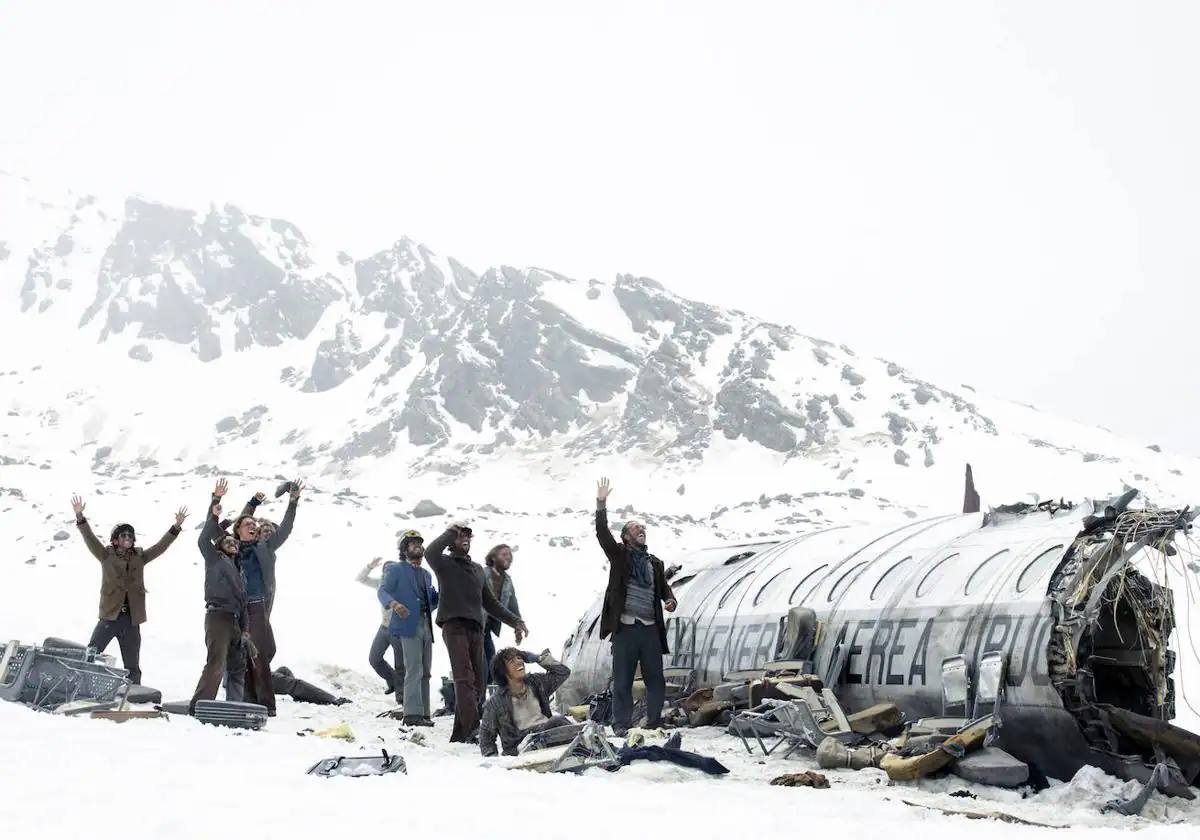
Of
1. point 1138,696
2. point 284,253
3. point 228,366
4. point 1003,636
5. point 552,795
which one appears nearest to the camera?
point 552,795

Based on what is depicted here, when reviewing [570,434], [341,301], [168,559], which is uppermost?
[341,301]

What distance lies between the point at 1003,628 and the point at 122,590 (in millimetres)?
8787

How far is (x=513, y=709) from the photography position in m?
10.4

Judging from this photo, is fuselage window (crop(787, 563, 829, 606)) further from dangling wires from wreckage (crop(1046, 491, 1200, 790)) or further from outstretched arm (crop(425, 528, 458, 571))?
outstretched arm (crop(425, 528, 458, 571))

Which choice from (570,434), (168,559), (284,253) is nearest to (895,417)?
(570,434)

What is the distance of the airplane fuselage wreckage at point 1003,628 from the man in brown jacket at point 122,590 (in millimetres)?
6112

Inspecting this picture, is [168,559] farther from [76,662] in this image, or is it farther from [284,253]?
[284,253]

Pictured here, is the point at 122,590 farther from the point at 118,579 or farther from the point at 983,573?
the point at 983,573

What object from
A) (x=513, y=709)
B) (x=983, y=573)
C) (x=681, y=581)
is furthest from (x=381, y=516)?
(x=983, y=573)

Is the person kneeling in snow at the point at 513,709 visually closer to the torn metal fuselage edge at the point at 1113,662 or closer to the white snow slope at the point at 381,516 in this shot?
the white snow slope at the point at 381,516

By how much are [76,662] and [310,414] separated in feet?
333

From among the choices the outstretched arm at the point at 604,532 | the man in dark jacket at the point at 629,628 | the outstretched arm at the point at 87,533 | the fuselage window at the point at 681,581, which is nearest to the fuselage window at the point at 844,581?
the man in dark jacket at the point at 629,628

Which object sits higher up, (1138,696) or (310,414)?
(310,414)

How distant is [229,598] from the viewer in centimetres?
1183
